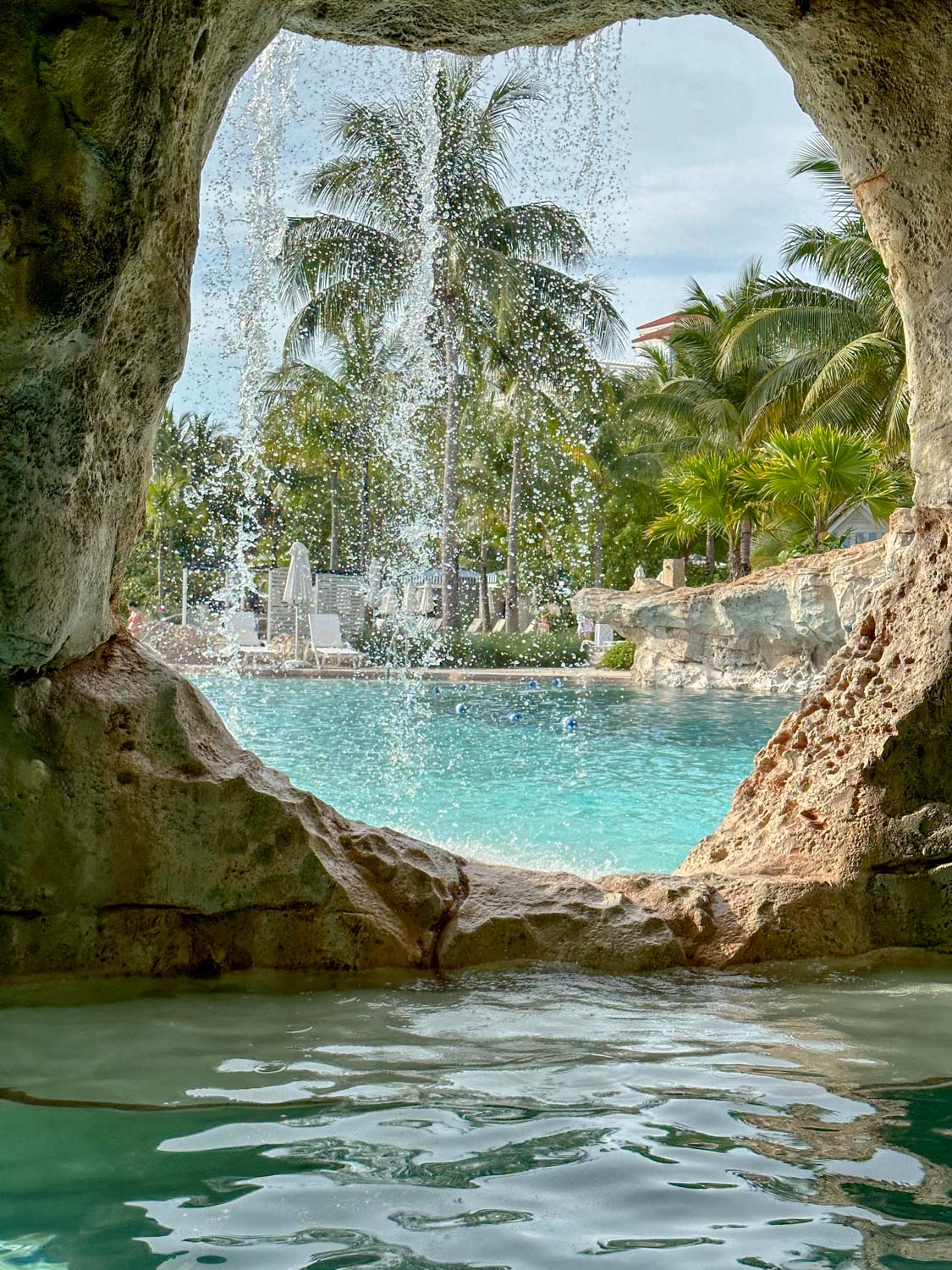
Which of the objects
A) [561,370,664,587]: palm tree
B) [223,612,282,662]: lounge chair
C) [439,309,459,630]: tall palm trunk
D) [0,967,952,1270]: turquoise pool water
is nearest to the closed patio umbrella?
[223,612,282,662]: lounge chair

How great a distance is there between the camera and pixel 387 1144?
255cm

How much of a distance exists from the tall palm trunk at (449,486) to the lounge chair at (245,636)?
13.3 feet

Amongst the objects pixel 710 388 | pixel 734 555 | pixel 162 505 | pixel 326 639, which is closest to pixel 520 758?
pixel 326 639

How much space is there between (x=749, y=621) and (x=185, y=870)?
14.7 metres

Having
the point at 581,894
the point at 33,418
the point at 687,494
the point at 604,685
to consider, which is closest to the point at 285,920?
the point at 581,894

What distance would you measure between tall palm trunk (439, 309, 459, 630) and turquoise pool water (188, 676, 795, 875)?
587 cm

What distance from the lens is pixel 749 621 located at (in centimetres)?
1770

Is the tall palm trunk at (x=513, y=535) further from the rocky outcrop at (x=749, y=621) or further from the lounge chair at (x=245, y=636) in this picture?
the rocky outcrop at (x=749, y=621)

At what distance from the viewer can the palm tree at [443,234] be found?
76.7ft

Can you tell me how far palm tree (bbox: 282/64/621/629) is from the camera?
23.4 meters

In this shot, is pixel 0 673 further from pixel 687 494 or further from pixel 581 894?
pixel 687 494

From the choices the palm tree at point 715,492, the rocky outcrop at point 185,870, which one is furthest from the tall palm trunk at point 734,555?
the rocky outcrop at point 185,870

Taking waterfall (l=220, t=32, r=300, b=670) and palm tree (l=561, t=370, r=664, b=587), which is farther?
palm tree (l=561, t=370, r=664, b=587)

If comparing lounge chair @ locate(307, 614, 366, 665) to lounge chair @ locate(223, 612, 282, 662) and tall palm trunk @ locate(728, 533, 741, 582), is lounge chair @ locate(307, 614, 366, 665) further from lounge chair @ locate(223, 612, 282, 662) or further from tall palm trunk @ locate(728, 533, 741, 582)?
tall palm trunk @ locate(728, 533, 741, 582)
